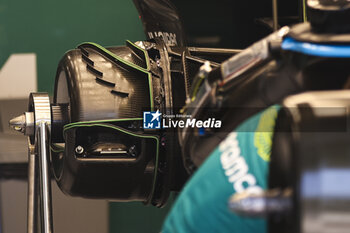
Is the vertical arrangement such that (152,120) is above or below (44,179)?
above

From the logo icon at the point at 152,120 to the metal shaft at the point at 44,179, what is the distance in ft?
0.57

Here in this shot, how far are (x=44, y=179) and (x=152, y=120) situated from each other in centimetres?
22

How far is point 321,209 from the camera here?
16.0 inches

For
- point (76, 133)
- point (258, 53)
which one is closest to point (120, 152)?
point (76, 133)

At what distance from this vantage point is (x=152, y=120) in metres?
1.03

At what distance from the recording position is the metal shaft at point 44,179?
1058 millimetres

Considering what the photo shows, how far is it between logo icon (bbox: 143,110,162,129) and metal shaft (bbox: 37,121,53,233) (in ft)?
0.57

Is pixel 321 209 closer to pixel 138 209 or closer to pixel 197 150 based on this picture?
pixel 197 150

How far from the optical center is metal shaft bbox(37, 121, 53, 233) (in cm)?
106

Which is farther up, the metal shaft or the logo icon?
the logo icon

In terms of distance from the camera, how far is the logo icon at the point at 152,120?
1.03 metres

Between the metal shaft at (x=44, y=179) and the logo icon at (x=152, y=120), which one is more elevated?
the logo icon at (x=152, y=120)

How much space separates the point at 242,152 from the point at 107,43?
1.22 m

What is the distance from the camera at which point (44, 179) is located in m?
1.07
